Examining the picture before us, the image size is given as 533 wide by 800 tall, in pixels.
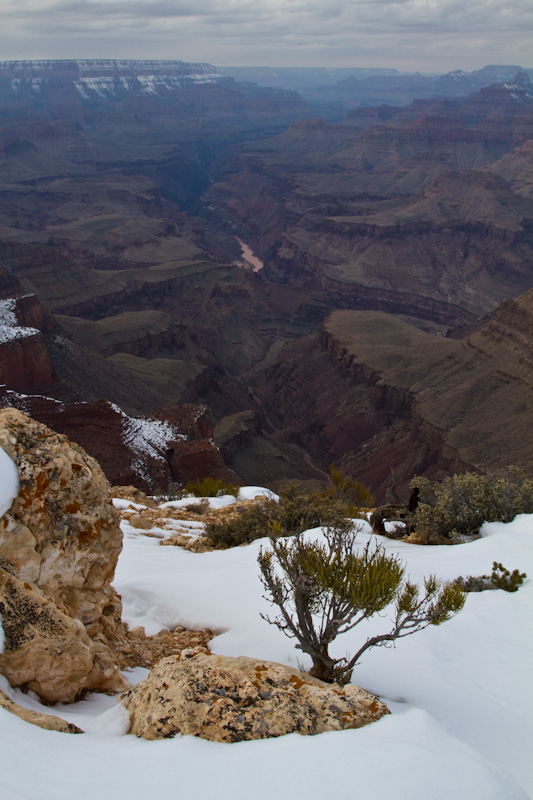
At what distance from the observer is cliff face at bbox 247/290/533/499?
52.5 meters

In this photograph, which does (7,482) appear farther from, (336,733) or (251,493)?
(251,493)

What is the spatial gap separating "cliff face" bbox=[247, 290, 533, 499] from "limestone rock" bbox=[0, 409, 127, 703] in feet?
108

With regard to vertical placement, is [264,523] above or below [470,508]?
below

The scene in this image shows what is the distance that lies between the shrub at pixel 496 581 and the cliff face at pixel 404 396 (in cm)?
2731

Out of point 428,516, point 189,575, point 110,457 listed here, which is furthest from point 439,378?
point 189,575

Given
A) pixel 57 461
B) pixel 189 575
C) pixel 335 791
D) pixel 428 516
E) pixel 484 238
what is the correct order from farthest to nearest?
pixel 484 238 → pixel 428 516 → pixel 189 575 → pixel 57 461 → pixel 335 791

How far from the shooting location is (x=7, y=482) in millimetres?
8742

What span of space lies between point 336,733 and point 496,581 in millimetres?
8267

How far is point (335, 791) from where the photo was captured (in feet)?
19.3

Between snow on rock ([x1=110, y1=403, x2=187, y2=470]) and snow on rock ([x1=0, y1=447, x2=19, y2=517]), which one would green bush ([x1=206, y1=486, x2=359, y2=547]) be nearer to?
snow on rock ([x1=0, y1=447, x2=19, y2=517])

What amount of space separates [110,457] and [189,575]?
25.1 metres

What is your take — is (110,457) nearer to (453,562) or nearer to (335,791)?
(453,562)

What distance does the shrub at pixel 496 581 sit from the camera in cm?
1392

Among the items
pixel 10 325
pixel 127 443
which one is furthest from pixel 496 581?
pixel 10 325
